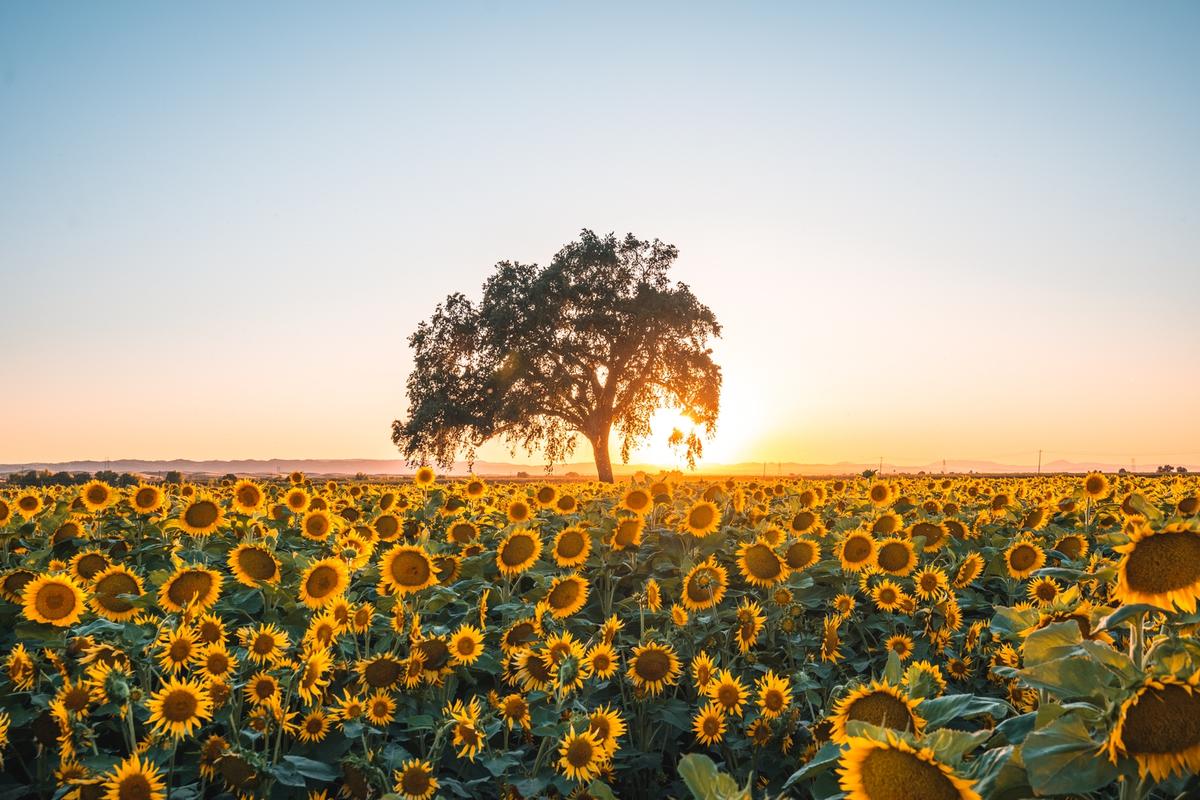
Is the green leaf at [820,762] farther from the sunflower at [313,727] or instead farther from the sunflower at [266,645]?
the sunflower at [266,645]

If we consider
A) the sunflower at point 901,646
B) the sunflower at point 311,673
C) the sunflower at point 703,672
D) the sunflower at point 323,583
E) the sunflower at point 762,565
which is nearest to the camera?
the sunflower at point 311,673

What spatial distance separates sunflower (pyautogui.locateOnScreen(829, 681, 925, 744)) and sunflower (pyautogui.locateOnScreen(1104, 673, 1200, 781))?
0.48 meters

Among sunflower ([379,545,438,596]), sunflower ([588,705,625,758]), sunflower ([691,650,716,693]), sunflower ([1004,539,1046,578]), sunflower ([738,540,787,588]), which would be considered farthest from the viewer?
sunflower ([1004,539,1046,578])

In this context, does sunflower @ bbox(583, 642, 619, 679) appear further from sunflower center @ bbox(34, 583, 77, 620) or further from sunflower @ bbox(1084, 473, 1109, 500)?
sunflower @ bbox(1084, 473, 1109, 500)

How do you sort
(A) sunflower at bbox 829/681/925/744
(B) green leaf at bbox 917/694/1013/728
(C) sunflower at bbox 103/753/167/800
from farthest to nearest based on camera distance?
Result: (C) sunflower at bbox 103/753/167/800 → (A) sunflower at bbox 829/681/925/744 → (B) green leaf at bbox 917/694/1013/728

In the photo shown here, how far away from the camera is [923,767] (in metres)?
1.46

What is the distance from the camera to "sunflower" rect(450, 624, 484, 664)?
329 centimetres

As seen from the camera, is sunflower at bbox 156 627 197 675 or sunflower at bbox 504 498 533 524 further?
sunflower at bbox 504 498 533 524

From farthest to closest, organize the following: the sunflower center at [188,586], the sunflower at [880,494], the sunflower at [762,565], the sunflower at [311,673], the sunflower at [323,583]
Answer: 1. the sunflower at [880,494]
2. the sunflower at [762,565]
3. the sunflower at [323,583]
4. the sunflower center at [188,586]
5. the sunflower at [311,673]

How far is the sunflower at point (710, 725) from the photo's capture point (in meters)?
3.33

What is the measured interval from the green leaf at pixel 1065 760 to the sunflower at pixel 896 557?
3416 millimetres

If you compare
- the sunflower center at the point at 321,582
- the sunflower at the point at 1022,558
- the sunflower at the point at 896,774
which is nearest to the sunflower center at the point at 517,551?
the sunflower center at the point at 321,582

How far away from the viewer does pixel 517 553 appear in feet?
14.8

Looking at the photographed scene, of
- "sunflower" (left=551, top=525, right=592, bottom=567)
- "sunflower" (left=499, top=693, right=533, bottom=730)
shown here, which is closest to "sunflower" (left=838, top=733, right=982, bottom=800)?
"sunflower" (left=499, top=693, right=533, bottom=730)
